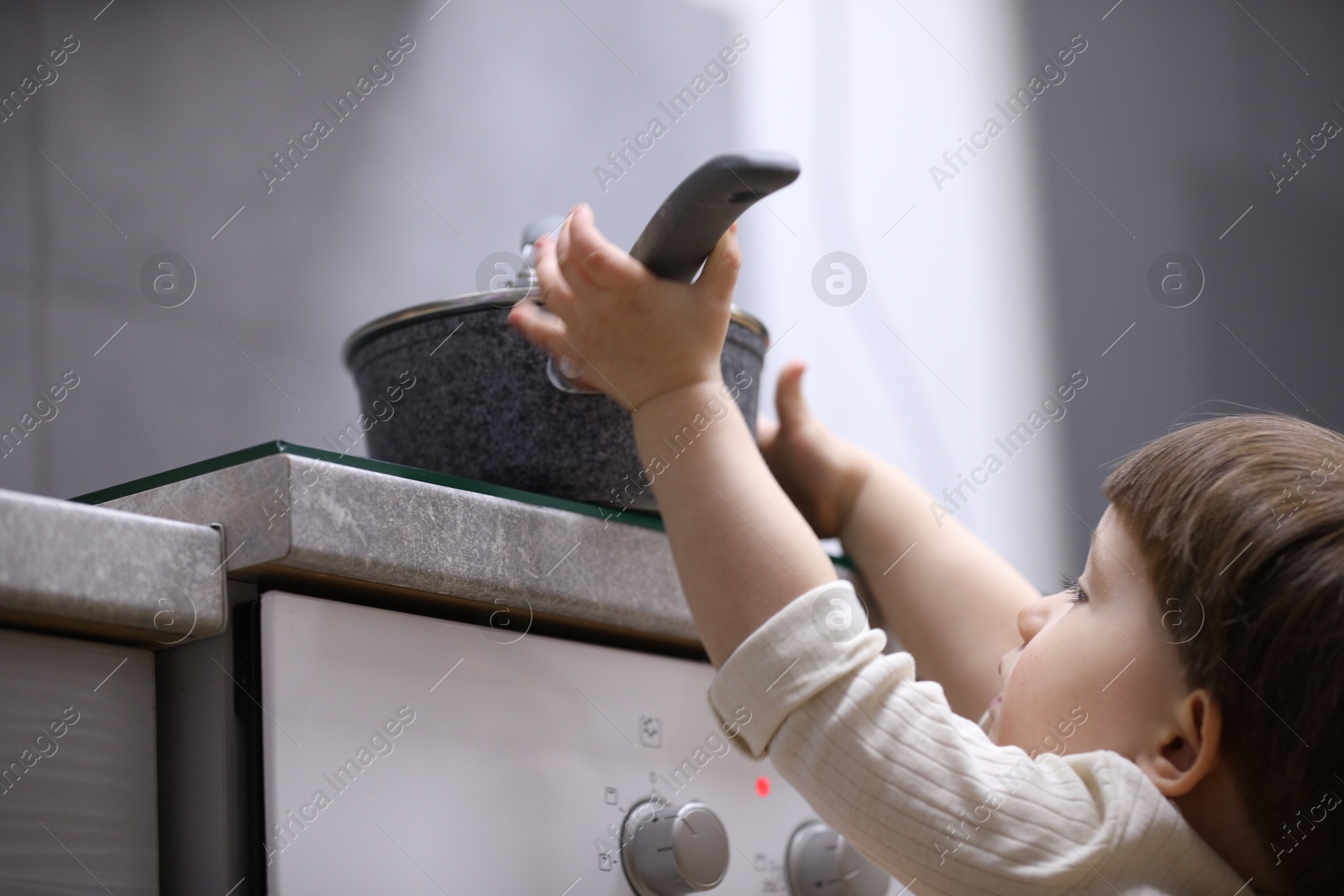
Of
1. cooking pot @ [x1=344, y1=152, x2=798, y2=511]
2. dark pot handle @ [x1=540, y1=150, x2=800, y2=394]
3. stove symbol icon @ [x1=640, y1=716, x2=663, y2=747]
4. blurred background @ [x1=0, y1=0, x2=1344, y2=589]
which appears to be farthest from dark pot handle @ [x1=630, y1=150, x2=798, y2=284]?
blurred background @ [x1=0, y1=0, x2=1344, y2=589]

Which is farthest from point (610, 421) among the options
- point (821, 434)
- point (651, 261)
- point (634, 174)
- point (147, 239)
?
point (634, 174)

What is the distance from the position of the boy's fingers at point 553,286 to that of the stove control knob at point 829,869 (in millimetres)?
331

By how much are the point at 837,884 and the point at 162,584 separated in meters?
0.40

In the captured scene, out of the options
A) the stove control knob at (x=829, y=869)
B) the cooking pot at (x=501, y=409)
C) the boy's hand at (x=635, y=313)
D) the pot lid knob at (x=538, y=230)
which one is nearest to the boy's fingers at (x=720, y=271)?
the boy's hand at (x=635, y=313)

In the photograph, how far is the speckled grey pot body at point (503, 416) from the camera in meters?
0.66

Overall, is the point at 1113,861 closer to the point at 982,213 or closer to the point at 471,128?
the point at 471,128

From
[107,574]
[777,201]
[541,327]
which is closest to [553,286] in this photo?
[541,327]

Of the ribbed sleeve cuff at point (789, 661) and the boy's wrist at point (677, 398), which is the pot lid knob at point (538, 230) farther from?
the ribbed sleeve cuff at point (789, 661)

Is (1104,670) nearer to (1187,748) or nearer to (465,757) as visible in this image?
(1187,748)

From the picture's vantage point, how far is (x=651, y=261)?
23.1 inches

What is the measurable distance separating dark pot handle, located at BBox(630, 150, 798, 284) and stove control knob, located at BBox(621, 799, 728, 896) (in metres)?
0.26

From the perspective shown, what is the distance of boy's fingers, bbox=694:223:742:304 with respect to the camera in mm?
588

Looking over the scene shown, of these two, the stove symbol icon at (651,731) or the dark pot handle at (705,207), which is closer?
the dark pot handle at (705,207)

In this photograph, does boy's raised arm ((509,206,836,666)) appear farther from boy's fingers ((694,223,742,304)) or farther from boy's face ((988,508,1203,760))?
boy's face ((988,508,1203,760))
